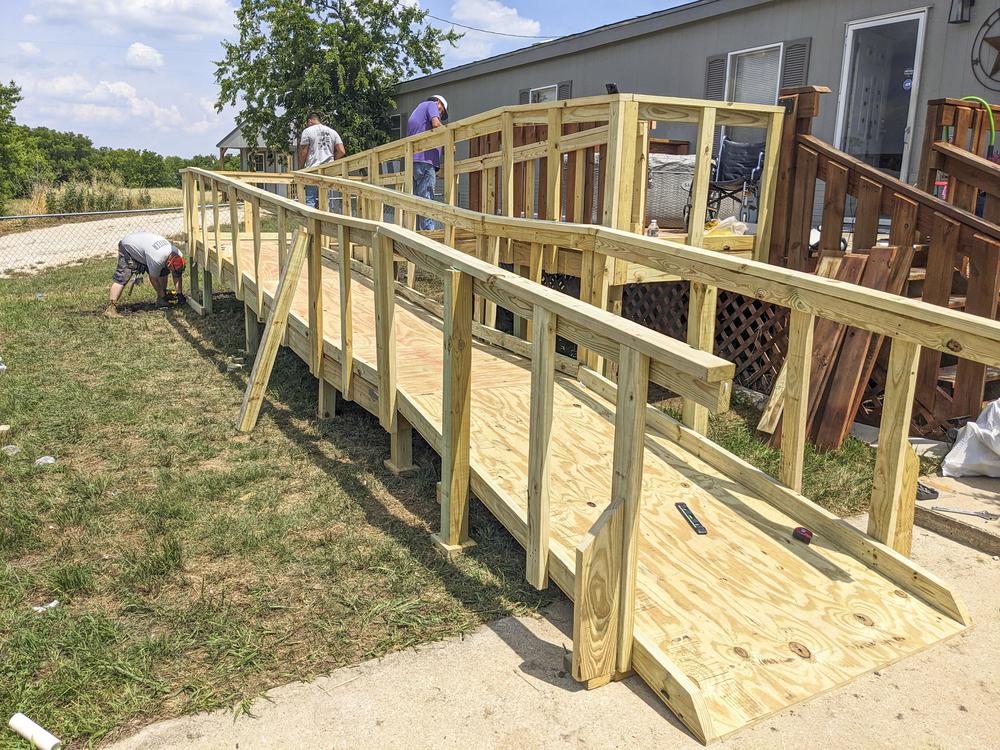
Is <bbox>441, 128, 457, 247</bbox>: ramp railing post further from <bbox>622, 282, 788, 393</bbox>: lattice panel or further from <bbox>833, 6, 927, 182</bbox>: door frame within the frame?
<bbox>833, 6, 927, 182</bbox>: door frame

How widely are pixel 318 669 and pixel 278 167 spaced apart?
1325 inches

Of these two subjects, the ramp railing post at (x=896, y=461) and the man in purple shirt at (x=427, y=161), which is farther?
the man in purple shirt at (x=427, y=161)

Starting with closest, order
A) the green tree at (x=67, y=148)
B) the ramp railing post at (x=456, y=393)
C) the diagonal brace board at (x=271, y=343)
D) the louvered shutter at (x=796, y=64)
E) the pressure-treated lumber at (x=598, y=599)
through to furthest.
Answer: the pressure-treated lumber at (x=598, y=599) < the ramp railing post at (x=456, y=393) < the diagonal brace board at (x=271, y=343) < the louvered shutter at (x=796, y=64) < the green tree at (x=67, y=148)

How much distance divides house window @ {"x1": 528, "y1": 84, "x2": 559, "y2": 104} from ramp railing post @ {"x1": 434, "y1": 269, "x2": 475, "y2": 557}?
1106 centimetres

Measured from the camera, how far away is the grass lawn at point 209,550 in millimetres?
2939

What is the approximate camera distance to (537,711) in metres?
2.70

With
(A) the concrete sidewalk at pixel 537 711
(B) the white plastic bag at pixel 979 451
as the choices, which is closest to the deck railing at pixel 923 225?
(B) the white plastic bag at pixel 979 451

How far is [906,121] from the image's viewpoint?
343 inches

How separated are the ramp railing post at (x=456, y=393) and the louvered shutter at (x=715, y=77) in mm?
8189

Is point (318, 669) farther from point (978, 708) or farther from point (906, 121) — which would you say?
point (906, 121)

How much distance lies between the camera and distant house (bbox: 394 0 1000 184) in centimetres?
809

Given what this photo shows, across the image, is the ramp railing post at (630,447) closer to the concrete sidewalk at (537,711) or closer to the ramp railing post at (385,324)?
the concrete sidewalk at (537,711)

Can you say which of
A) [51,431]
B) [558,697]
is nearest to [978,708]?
[558,697]

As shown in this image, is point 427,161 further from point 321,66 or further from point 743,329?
point 321,66
